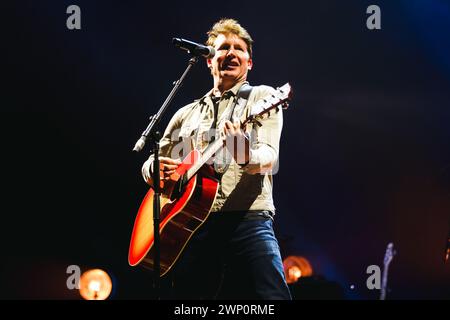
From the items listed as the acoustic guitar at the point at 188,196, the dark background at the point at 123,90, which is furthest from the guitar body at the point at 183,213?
the dark background at the point at 123,90

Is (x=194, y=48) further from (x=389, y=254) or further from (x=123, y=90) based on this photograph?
(x=389, y=254)

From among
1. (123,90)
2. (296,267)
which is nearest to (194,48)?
(123,90)

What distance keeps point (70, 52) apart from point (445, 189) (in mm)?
4826

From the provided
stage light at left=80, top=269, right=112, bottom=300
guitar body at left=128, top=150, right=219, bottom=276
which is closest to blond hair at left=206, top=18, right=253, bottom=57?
guitar body at left=128, top=150, right=219, bottom=276

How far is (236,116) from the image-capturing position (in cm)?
270

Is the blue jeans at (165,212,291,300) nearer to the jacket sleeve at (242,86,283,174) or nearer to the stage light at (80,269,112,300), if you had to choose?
the jacket sleeve at (242,86,283,174)

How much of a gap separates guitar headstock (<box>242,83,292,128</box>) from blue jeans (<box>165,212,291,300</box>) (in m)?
0.49

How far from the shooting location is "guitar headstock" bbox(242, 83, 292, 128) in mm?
2480

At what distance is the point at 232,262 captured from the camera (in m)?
2.46

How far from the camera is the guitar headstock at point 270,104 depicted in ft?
8.14

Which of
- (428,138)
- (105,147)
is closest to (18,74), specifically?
(105,147)

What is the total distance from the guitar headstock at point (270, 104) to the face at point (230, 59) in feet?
1.53

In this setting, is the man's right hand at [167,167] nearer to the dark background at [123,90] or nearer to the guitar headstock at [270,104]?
the guitar headstock at [270,104]

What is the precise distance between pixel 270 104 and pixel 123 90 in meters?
3.46
